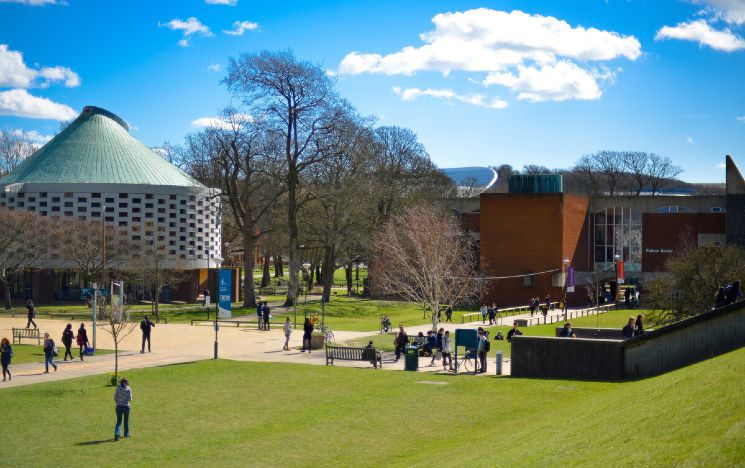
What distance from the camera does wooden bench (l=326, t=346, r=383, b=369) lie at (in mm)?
31969

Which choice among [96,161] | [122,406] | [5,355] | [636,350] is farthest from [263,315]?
[96,161]

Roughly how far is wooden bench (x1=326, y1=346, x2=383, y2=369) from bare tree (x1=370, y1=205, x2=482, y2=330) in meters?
8.82

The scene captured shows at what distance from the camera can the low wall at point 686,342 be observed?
74.2ft

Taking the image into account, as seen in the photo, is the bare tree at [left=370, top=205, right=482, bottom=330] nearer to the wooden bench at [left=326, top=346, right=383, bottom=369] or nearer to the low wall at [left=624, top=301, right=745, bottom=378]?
the wooden bench at [left=326, top=346, right=383, bottom=369]

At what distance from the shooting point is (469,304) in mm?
65250

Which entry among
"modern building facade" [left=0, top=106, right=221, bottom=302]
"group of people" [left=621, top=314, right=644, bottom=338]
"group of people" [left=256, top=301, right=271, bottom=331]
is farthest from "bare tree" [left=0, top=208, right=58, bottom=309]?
"group of people" [left=621, top=314, right=644, bottom=338]

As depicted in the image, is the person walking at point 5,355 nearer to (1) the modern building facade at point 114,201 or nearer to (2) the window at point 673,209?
(1) the modern building facade at point 114,201

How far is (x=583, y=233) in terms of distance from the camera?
70.4 meters

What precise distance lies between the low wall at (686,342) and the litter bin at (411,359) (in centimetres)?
771

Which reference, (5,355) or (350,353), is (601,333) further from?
(5,355)

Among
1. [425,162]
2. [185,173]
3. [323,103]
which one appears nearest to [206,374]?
[323,103]

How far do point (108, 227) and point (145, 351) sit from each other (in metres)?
31.2

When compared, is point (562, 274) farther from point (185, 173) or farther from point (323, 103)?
point (185, 173)

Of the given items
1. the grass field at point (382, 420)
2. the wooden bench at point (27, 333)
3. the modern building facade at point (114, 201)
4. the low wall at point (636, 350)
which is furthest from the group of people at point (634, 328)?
the modern building facade at point (114, 201)
